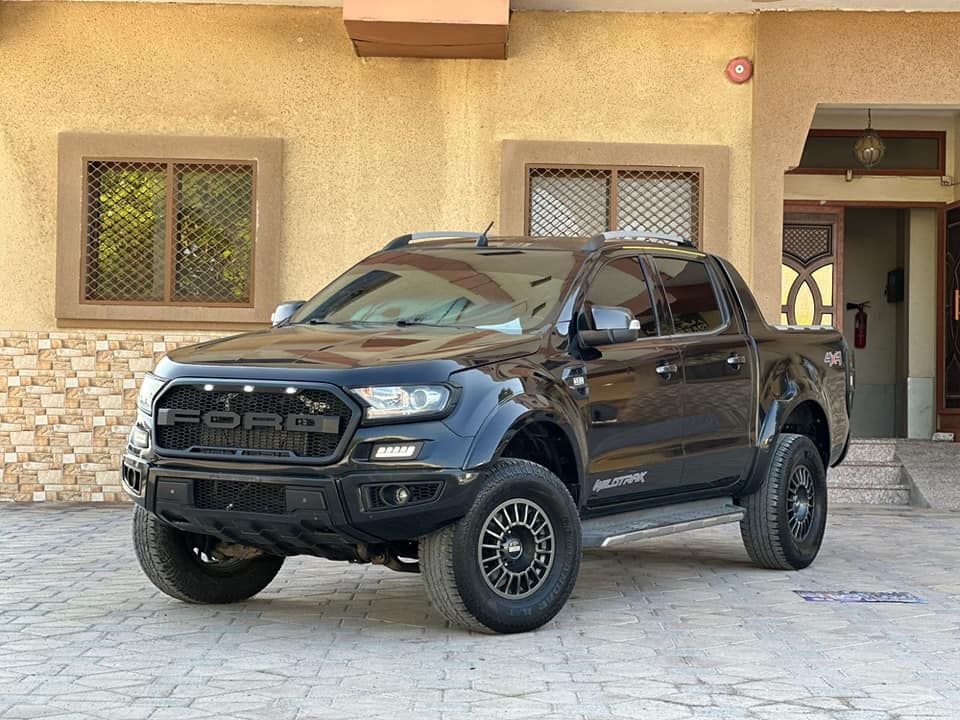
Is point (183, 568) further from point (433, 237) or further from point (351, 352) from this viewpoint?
point (433, 237)

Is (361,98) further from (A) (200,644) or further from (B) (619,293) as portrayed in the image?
(A) (200,644)

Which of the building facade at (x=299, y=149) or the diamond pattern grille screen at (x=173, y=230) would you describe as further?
the diamond pattern grille screen at (x=173, y=230)

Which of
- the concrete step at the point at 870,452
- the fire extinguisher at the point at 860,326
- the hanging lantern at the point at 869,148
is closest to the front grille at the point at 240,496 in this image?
the concrete step at the point at 870,452

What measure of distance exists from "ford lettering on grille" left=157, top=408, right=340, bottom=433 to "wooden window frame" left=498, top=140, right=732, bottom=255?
679cm

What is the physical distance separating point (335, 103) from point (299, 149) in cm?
51

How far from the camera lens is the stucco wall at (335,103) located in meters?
13.1

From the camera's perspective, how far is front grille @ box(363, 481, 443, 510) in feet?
20.6

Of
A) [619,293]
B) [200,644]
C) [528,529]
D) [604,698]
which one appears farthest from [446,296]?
[604,698]

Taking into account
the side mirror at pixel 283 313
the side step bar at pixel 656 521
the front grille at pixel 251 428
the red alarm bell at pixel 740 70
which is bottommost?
the side step bar at pixel 656 521

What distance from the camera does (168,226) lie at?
13078 mm

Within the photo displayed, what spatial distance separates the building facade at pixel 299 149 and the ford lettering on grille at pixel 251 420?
253 inches

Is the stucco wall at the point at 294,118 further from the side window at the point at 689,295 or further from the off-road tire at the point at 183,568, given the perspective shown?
the off-road tire at the point at 183,568

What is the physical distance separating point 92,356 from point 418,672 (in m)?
7.81

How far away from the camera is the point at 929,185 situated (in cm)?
1600
